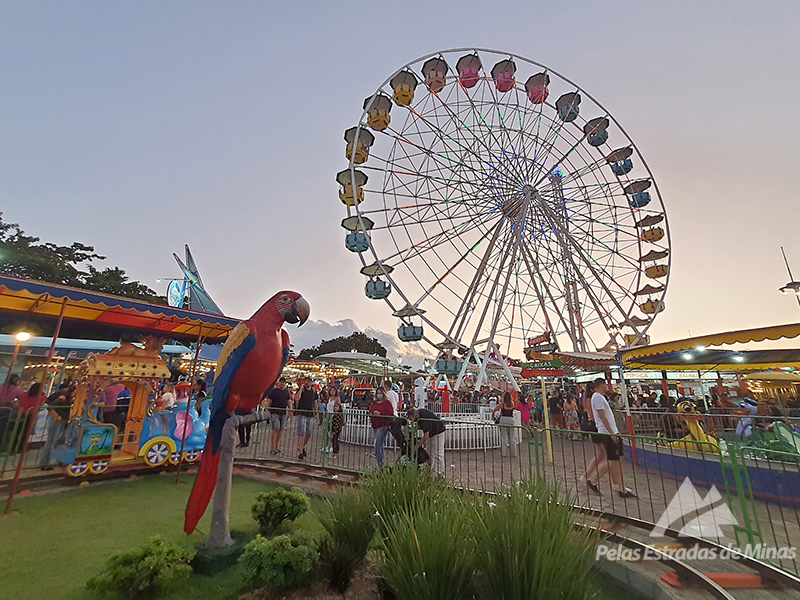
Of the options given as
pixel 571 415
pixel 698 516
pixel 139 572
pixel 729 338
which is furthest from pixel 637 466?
pixel 139 572

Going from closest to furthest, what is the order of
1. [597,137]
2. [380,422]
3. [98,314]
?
[98,314], [380,422], [597,137]

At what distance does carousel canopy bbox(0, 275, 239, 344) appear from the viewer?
207 inches

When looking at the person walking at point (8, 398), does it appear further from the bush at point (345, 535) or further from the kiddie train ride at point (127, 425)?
the bush at point (345, 535)

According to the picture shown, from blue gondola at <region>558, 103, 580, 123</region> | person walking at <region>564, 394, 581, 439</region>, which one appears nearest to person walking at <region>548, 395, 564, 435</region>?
person walking at <region>564, 394, 581, 439</region>

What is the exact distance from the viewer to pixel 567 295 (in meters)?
22.1

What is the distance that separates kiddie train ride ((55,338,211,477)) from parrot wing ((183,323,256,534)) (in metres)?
3.38

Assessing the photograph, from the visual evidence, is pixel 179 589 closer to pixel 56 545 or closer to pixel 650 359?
pixel 56 545

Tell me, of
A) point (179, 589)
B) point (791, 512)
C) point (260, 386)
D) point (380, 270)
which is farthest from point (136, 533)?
point (380, 270)

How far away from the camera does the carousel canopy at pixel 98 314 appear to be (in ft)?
17.2

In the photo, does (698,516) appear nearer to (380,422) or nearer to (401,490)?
(401,490)

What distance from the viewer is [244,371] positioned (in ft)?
11.9

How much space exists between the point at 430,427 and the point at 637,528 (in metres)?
3.01

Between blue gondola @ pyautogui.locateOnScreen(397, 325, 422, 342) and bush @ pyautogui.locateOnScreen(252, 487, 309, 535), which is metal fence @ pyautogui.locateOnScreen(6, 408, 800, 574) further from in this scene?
blue gondola @ pyautogui.locateOnScreen(397, 325, 422, 342)

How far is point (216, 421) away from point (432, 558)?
2.30 metres
